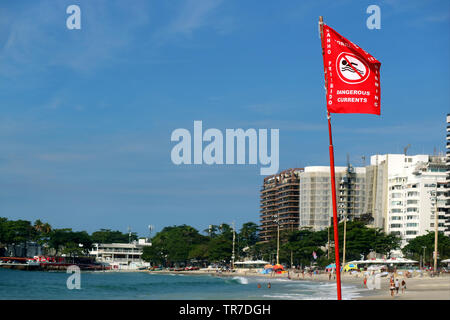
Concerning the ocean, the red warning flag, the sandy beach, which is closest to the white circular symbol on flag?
the red warning flag

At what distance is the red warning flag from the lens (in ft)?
50.4

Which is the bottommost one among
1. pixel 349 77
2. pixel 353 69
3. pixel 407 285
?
pixel 407 285

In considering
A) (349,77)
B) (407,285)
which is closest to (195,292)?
(407,285)

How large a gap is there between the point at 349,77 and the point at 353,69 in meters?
0.22

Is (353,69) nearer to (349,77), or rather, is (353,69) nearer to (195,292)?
(349,77)

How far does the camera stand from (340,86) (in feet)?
50.6

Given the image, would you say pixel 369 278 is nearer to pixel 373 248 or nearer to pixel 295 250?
pixel 373 248

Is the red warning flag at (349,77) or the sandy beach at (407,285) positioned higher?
the red warning flag at (349,77)

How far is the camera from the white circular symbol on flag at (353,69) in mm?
15523

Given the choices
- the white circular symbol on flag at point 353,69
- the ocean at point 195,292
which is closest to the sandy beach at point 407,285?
the ocean at point 195,292

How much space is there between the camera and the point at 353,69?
51.1ft

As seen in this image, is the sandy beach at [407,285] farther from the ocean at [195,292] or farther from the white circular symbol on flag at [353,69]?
the white circular symbol on flag at [353,69]

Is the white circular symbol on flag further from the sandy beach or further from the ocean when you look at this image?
the ocean
